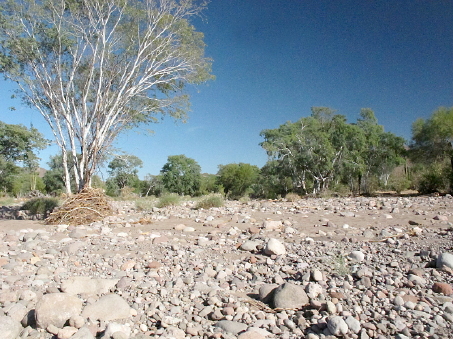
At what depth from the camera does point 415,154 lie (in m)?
23.8

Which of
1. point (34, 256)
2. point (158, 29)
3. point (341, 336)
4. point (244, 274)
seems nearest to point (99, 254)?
point (34, 256)

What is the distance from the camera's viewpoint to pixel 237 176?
43062 mm

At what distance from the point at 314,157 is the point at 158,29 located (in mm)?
16297

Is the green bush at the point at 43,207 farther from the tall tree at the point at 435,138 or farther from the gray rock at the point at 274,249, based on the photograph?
the tall tree at the point at 435,138

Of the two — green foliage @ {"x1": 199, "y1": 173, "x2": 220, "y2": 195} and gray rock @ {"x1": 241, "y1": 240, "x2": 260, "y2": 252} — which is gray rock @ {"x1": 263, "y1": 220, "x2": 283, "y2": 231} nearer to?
gray rock @ {"x1": 241, "y1": 240, "x2": 260, "y2": 252}

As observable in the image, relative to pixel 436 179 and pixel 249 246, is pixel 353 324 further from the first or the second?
pixel 436 179

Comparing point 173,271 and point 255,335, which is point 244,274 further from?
Answer: point 255,335

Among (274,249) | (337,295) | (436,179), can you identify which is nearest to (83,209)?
(274,249)

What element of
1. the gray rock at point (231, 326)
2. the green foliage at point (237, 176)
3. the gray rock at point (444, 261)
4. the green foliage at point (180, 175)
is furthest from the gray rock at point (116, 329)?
the green foliage at point (180, 175)

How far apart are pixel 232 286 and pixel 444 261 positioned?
7.63ft

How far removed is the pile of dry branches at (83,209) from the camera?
8078 millimetres

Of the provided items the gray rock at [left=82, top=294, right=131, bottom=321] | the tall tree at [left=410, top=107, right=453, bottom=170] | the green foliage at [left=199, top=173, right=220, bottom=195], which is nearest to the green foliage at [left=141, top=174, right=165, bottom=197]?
the green foliage at [left=199, top=173, right=220, bottom=195]

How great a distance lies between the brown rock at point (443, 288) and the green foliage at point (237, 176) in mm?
37051

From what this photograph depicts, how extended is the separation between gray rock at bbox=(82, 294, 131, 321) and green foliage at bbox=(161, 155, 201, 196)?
39354mm
